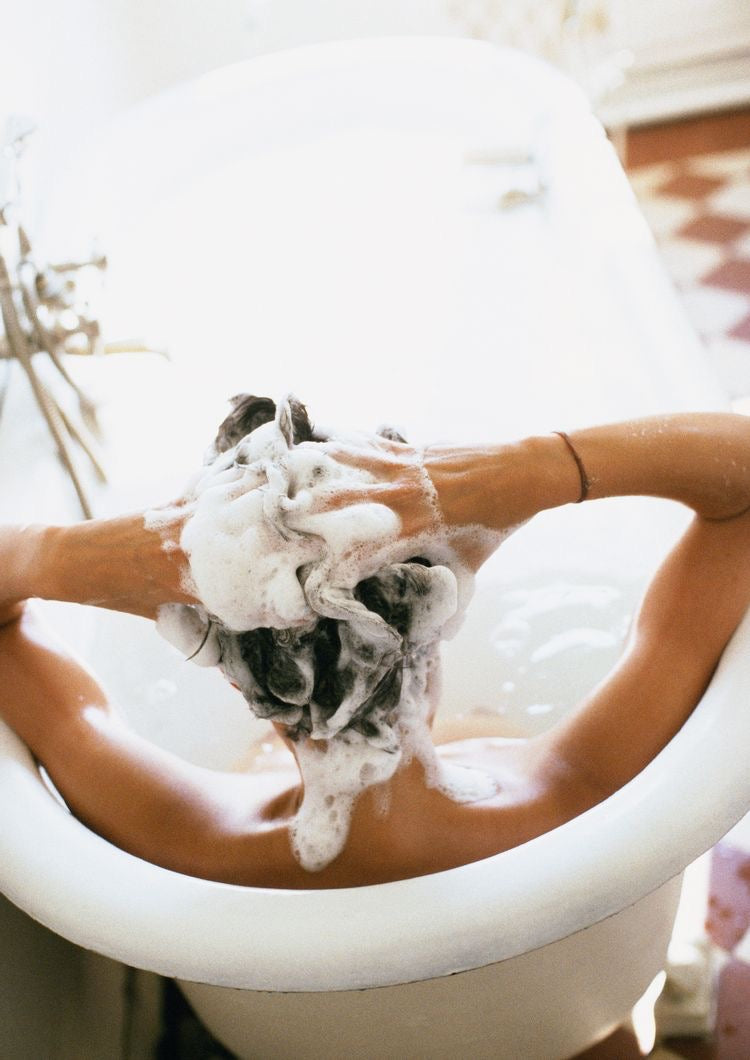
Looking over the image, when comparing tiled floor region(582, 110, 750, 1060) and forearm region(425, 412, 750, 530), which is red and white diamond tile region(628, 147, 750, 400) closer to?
tiled floor region(582, 110, 750, 1060)

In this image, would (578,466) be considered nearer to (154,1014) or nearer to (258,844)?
(258,844)

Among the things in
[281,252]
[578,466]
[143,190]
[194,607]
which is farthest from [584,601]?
[143,190]

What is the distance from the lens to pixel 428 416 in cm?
201

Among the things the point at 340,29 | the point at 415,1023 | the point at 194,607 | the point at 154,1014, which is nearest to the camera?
the point at 194,607

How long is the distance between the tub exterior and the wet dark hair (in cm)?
32

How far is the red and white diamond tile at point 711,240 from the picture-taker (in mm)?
2594

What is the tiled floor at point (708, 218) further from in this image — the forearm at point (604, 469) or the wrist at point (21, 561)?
the wrist at point (21, 561)

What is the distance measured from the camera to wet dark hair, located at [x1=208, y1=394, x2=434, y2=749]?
0.79 m

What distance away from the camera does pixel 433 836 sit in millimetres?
900

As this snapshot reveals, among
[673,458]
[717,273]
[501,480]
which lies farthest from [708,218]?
[501,480]

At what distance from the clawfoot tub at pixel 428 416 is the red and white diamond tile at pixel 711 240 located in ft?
1.97

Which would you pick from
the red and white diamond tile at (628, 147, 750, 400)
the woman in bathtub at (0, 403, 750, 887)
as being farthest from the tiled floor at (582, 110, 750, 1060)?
the woman in bathtub at (0, 403, 750, 887)

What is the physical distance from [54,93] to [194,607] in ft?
7.88

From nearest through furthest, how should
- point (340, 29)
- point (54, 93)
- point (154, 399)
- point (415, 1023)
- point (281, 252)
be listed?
1. point (415, 1023)
2. point (154, 399)
3. point (281, 252)
4. point (54, 93)
5. point (340, 29)
